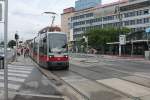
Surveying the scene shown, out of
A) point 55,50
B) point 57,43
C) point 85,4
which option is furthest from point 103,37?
point 55,50

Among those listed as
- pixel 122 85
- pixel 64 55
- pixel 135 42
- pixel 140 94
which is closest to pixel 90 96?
pixel 140 94

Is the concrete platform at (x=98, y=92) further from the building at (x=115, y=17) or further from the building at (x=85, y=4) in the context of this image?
the building at (x=85, y=4)

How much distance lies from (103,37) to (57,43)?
6835 cm

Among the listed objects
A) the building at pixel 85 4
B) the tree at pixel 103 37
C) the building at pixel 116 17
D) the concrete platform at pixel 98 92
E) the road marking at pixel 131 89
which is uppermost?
the building at pixel 85 4

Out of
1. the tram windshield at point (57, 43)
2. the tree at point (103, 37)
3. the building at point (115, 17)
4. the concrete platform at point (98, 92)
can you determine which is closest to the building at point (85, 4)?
the building at point (115, 17)

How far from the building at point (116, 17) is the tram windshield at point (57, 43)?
65056 mm

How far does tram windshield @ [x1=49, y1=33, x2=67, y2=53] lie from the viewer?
2466 cm

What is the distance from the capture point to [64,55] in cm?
2484

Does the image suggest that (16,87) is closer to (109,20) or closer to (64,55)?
(64,55)

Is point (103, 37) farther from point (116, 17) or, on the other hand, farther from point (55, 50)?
point (55, 50)

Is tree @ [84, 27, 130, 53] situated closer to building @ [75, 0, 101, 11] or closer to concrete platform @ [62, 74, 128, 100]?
building @ [75, 0, 101, 11]

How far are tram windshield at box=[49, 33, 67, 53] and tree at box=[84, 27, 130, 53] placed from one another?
64596 mm

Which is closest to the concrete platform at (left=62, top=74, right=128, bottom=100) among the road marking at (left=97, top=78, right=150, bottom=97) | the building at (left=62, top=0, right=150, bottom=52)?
the road marking at (left=97, top=78, right=150, bottom=97)

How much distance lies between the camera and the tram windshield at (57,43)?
24.7 m
